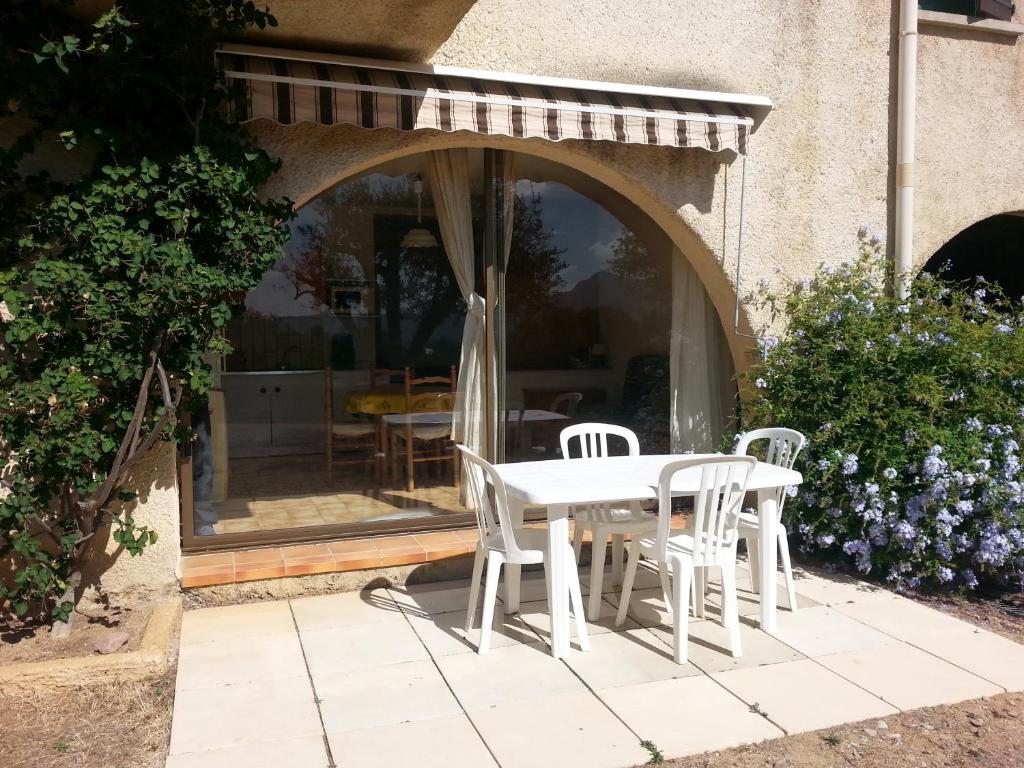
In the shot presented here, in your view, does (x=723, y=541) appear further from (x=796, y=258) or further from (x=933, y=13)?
(x=933, y=13)

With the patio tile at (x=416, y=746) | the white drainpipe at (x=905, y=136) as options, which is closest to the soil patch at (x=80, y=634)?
the patio tile at (x=416, y=746)

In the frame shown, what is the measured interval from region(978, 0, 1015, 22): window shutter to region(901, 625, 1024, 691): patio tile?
227 inches

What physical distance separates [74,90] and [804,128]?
558 cm

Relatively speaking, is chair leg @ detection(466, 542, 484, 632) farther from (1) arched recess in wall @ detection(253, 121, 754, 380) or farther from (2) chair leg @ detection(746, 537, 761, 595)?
(1) arched recess in wall @ detection(253, 121, 754, 380)

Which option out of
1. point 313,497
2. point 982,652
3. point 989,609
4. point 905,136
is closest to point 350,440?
→ point 313,497

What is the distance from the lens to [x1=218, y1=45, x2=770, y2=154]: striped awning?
5.34 meters

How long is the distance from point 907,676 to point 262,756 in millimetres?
3327

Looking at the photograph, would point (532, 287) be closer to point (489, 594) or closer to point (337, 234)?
point (337, 234)

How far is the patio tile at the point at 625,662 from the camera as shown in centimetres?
443

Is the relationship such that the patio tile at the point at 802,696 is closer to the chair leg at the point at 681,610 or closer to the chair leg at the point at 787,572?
the chair leg at the point at 681,610

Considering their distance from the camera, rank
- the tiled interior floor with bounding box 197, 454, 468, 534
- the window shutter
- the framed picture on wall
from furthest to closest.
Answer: the window shutter, the framed picture on wall, the tiled interior floor with bounding box 197, 454, 468, 534

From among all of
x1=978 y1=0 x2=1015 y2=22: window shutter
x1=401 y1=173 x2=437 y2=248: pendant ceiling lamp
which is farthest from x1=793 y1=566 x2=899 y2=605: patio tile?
x1=978 y1=0 x2=1015 y2=22: window shutter

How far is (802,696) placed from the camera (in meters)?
4.23

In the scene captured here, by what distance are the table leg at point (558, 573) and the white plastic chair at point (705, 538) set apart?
1.70 ft
